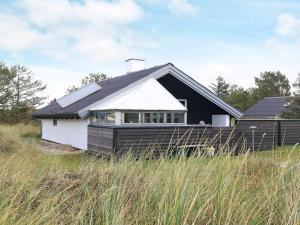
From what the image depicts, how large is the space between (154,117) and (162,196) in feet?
47.4

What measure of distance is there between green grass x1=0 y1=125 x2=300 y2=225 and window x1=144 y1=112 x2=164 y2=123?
12.8m

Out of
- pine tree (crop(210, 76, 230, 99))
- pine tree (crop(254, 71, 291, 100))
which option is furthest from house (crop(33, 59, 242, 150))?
→ pine tree (crop(210, 76, 230, 99))

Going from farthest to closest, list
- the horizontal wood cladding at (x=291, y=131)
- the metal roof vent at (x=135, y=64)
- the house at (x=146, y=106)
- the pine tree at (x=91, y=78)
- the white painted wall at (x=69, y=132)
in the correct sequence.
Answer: the pine tree at (x=91, y=78) < the metal roof vent at (x=135, y=64) < the horizontal wood cladding at (x=291, y=131) < the white painted wall at (x=69, y=132) < the house at (x=146, y=106)

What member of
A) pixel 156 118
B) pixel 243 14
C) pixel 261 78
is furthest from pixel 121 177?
pixel 261 78

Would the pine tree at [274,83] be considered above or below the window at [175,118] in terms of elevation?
above

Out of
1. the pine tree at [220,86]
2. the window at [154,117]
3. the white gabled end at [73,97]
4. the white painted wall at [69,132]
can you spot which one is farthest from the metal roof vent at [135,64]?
the pine tree at [220,86]

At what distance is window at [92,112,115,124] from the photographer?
17.5 metres

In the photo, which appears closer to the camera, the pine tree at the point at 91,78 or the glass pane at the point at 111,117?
the glass pane at the point at 111,117

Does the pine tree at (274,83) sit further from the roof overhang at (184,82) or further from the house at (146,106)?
the roof overhang at (184,82)

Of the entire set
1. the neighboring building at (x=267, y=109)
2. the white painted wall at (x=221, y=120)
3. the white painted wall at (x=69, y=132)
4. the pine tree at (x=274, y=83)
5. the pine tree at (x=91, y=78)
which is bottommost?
the white painted wall at (x=69, y=132)

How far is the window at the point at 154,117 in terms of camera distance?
1814cm

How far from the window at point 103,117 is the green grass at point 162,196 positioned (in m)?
12.2

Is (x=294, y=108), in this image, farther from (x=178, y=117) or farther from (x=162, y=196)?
(x=162, y=196)

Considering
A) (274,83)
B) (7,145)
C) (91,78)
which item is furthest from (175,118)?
(274,83)
